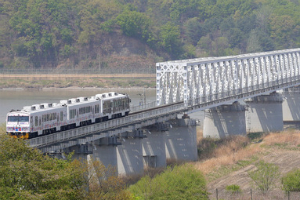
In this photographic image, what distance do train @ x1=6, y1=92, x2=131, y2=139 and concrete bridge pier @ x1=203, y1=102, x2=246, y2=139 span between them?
78.1 feet

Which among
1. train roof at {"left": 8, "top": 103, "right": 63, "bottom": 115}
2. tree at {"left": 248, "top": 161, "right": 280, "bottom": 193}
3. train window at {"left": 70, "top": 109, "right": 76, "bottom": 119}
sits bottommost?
tree at {"left": 248, "top": 161, "right": 280, "bottom": 193}

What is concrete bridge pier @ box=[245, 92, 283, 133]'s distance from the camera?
96.8 meters

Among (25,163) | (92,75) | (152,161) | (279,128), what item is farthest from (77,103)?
(92,75)

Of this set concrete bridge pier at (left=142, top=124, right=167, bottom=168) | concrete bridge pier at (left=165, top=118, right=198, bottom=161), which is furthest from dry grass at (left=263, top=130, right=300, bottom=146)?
concrete bridge pier at (left=142, top=124, right=167, bottom=168)

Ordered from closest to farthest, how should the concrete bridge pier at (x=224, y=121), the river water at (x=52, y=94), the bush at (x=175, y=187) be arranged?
the bush at (x=175, y=187) → the concrete bridge pier at (x=224, y=121) → the river water at (x=52, y=94)

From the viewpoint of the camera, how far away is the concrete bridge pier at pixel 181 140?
70.4 m

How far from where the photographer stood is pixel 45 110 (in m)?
49.9

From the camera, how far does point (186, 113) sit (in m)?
73.7

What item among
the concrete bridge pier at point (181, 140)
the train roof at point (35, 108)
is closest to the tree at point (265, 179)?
the concrete bridge pier at point (181, 140)

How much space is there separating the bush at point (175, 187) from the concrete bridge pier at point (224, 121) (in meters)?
38.5

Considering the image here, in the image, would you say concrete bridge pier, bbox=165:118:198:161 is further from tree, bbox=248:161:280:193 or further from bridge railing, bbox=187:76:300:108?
tree, bbox=248:161:280:193

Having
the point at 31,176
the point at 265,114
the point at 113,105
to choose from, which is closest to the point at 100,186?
the point at 31,176

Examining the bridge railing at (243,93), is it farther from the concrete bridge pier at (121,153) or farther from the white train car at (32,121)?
the white train car at (32,121)

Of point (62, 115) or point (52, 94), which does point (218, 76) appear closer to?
point (62, 115)
